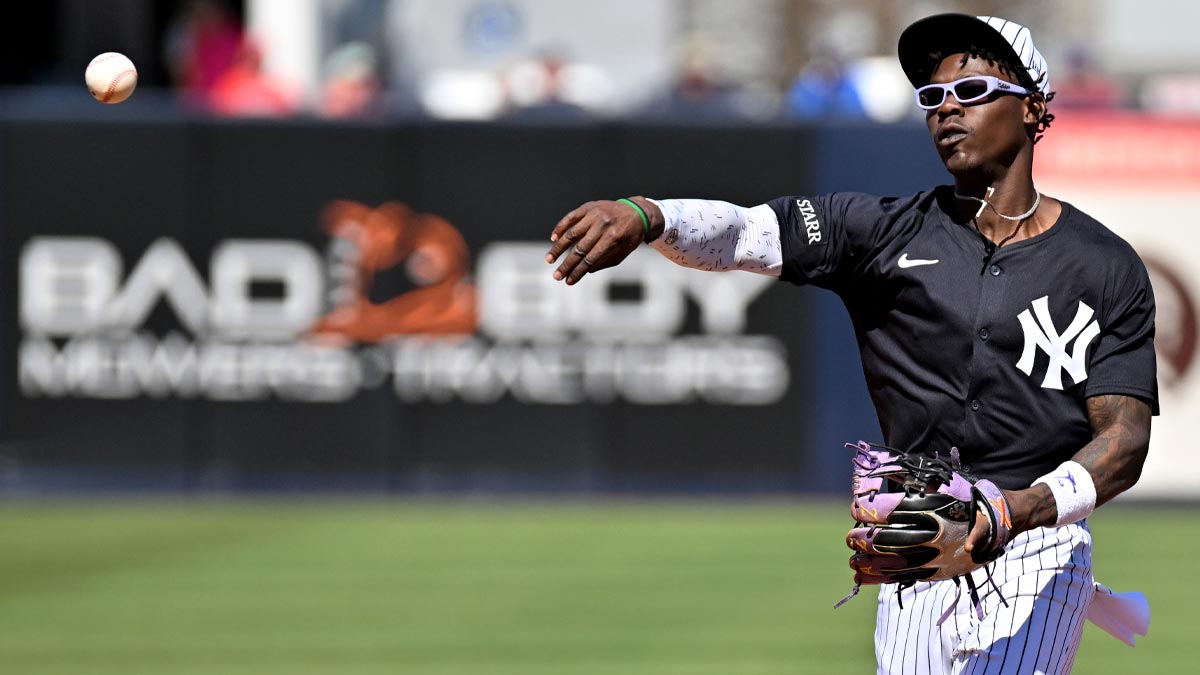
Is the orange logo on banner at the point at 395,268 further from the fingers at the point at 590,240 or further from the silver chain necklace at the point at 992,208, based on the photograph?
the fingers at the point at 590,240

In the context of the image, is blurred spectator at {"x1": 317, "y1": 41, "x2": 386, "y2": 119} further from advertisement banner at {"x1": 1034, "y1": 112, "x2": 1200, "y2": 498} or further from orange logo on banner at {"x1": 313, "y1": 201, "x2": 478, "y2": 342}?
advertisement banner at {"x1": 1034, "y1": 112, "x2": 1200, "y2": 498}

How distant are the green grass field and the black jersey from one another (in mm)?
3940

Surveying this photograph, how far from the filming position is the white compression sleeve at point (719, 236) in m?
4.45

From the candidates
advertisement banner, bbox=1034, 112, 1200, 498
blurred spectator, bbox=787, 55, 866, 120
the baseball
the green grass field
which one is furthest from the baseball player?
blurred spectator, bbox=787, 55, 866, 120

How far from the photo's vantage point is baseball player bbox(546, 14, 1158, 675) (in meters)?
4.40

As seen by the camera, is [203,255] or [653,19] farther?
[653,19]

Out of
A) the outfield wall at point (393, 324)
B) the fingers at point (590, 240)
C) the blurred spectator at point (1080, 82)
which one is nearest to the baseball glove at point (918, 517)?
the fingers at point (590, 240)

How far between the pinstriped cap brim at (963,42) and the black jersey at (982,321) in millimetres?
345

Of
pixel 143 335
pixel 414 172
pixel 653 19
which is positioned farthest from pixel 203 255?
pixel 653 19

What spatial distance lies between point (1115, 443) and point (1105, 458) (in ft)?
0.19

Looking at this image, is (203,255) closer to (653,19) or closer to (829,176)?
(829,176)

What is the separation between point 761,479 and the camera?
44.2 feet

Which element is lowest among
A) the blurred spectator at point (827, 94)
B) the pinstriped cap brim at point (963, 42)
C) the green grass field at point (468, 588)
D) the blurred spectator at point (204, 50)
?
the green grass field at point (468, 588)

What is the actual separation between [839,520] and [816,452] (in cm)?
76
